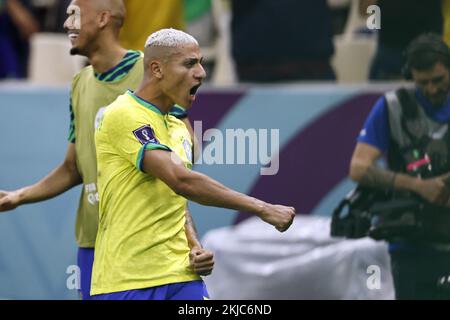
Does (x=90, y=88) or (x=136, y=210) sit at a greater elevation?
(x=90, y=88)

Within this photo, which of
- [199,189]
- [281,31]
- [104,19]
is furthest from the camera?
[281,31]

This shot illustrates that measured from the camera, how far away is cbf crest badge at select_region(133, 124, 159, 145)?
5586mm

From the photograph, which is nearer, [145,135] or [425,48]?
[145,135]

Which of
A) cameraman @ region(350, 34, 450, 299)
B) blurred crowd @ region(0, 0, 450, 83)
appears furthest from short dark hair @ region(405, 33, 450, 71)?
blurred crowd @ region(0, 0, 450, 83)

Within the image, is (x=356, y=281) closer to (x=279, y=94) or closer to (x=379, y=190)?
(x=379, y=190)

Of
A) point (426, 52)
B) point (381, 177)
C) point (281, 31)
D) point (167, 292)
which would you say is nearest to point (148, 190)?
point (167, 292)

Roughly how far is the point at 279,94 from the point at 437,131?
1160mm

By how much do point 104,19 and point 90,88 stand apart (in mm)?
340

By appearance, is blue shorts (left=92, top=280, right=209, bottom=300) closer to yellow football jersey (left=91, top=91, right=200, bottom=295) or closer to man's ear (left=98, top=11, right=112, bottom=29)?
yellow football jersey (left=91, top=91, right=200, bottom=295)

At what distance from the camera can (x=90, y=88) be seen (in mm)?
6688

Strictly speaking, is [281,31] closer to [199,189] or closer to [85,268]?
[85,268]
